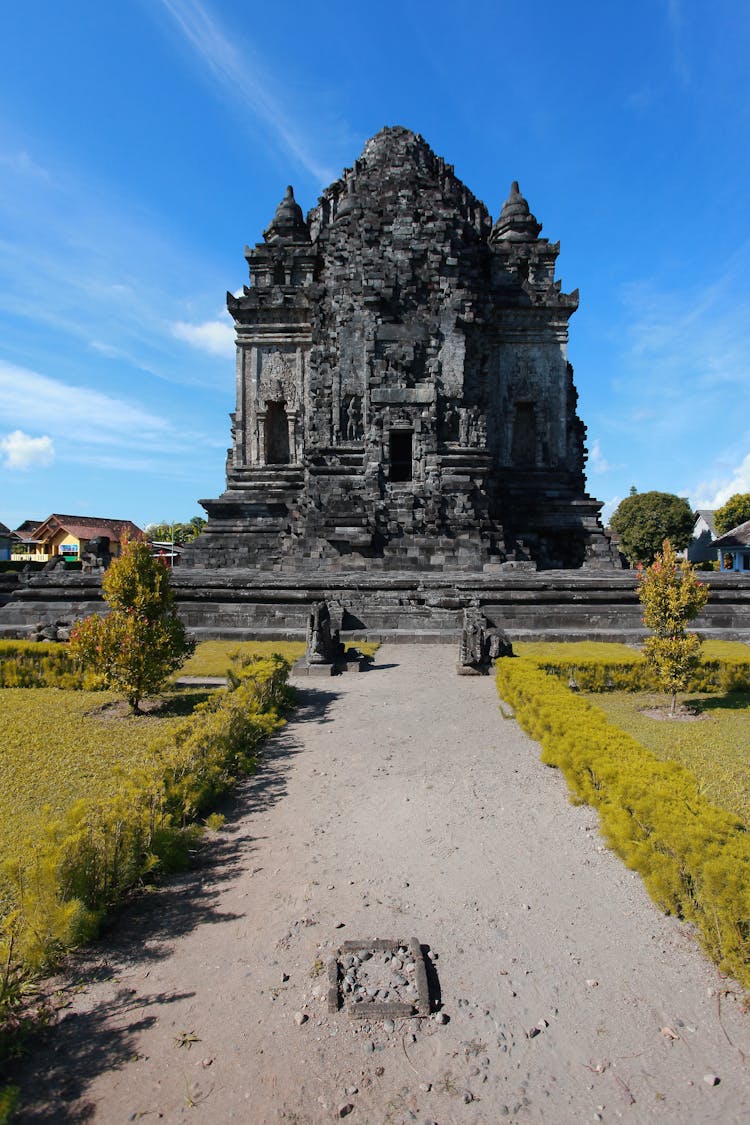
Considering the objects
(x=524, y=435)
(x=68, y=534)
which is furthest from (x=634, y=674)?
(x=68, y=534)

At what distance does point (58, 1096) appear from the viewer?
2.74 metres

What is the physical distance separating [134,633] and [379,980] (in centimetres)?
693

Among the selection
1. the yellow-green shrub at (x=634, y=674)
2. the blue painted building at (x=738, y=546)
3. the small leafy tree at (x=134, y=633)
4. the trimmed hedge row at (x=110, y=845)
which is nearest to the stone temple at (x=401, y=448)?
the yellow-green shrub at (x=634, y=674)

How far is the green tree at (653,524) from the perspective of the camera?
171 feet

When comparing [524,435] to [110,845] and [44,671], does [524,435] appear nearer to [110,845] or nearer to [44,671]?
[44,671]

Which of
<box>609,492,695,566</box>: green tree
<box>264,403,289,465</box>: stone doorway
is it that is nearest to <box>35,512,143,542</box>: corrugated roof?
<box>264,403,289,465</box>: stone doorway

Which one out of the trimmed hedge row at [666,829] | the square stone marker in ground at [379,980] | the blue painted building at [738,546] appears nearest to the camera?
the square stone marker in ground at [379,980]

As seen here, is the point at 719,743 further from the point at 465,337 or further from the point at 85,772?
the point at 465,337

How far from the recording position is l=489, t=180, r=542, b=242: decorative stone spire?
28.7 metres

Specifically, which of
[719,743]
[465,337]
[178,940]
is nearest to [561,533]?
[465,337]

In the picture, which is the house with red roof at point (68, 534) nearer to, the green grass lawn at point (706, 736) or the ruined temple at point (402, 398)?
the ruined temple at point (402, 398)

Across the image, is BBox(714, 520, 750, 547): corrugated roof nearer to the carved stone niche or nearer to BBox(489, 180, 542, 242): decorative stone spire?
BBox(489, 180, 542, 242): decorative stone spire

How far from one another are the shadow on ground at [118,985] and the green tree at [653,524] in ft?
169

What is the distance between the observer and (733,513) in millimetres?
52500
